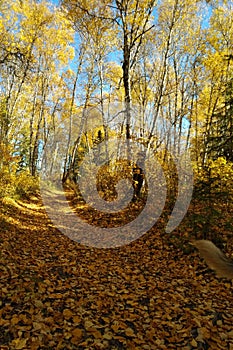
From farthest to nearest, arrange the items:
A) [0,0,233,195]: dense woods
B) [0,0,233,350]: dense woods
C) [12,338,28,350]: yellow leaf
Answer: [0,0,233,195]: dense woods, [0,0,233,350]: dense woods, [12,338,28,350]: yellow leaf

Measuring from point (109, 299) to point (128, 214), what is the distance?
482 cm

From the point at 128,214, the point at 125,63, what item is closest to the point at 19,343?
the point at 128,214

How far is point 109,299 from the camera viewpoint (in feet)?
12.8

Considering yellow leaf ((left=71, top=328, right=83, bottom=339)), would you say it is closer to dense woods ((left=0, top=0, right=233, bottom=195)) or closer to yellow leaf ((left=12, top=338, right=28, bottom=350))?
yellow leaf ((left=12, top=338, right=28, bottom=350))

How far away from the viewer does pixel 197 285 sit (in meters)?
4.54

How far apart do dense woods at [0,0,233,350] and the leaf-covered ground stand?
0.02 meters

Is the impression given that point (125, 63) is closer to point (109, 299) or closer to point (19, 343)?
point (109, 299)

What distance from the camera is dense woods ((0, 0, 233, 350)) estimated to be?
10.5 ft

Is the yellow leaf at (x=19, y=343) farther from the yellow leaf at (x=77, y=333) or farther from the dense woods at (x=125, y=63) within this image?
the dense woods at (x=125, y=63)

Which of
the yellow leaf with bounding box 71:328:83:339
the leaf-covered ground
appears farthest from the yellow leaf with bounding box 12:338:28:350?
the yellow leaf with bounding box 71:328:83:339

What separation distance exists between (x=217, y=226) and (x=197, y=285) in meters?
2.35

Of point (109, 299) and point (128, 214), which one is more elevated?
point (128, 214)

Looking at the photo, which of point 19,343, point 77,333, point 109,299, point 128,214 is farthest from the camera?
point 128,214

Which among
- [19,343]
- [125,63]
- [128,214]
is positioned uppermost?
[125,63]
